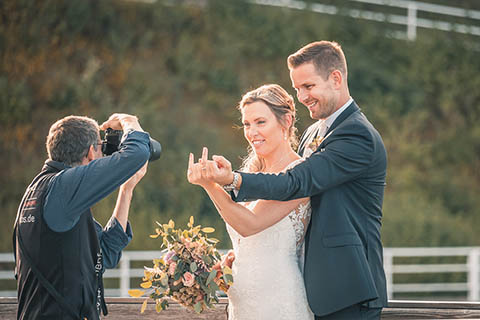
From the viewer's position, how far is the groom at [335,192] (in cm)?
304

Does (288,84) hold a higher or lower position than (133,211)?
A: higher

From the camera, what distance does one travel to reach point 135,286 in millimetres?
11664

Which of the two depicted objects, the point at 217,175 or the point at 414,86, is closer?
the point at 217,175

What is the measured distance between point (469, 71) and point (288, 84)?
460cm

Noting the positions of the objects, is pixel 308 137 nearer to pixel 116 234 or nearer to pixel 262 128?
pixel 262 128

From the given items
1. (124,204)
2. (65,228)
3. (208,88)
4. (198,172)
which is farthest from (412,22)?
(65,228)

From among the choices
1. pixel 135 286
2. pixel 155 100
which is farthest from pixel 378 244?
pixel 155 100

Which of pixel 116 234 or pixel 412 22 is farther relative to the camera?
pixel 412 22

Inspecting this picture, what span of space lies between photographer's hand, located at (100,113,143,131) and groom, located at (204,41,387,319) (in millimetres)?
482

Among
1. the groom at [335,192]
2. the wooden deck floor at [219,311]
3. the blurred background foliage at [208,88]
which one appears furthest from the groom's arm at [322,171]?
the blurred background foliage at [208,88]

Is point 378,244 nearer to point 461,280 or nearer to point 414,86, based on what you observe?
point 461,280

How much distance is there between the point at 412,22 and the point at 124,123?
586 inches

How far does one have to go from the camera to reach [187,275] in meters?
3.20

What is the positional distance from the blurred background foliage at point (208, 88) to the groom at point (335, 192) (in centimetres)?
890
